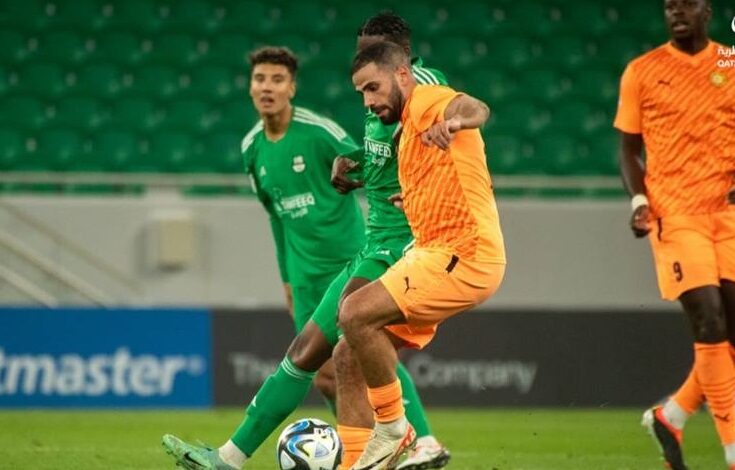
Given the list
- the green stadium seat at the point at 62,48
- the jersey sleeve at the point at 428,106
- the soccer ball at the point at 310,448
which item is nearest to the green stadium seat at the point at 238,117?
the green stadium seat at the point at 62,48

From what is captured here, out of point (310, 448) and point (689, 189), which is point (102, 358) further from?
point (689, 189)

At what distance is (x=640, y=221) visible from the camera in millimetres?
7082

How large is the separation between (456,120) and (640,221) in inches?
58.7

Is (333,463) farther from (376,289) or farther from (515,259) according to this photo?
(515,259)

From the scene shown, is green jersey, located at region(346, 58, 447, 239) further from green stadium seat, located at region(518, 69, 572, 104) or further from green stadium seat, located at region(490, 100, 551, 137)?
green stadium seat, located at region(518, 69, 572, 104)

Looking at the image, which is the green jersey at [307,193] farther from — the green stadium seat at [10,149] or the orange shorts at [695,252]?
the green stadium seat at [10,149]

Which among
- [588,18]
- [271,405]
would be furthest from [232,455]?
[588,18]

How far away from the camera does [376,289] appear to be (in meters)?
6.18

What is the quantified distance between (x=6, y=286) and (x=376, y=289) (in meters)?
8.09

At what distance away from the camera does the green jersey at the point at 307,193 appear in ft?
27.2

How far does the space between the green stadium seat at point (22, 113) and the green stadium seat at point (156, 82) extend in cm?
100

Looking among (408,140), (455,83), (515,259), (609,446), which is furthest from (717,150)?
(455,83)

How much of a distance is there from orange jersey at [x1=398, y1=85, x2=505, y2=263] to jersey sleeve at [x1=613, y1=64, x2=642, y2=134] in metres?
1.34

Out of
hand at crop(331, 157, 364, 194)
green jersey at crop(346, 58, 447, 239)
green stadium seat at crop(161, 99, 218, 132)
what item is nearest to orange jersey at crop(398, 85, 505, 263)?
green jersey at crop(346, 58, 447, 239)
